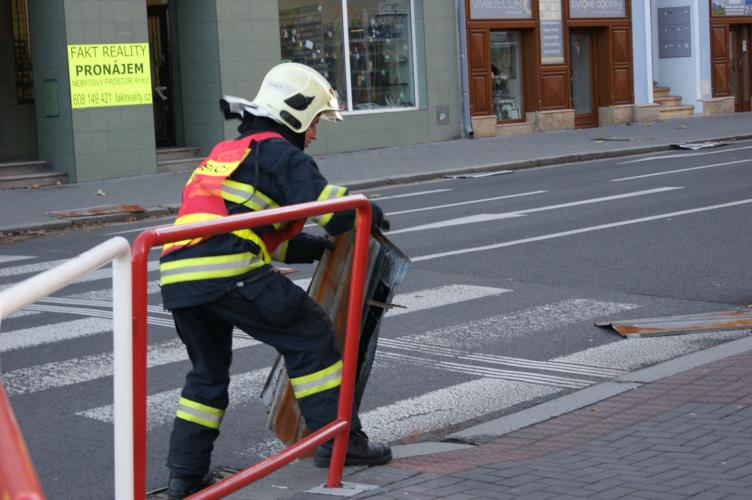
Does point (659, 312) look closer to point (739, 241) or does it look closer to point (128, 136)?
point (739, 241)

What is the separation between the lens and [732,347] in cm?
718

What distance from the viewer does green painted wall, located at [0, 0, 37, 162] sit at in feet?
69.4

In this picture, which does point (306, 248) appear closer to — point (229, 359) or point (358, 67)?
point (229, 359)

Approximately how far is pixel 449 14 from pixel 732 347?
19.5 metres

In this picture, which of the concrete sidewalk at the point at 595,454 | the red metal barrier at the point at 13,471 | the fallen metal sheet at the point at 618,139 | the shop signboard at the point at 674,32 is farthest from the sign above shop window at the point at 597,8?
the red metal barrier at the point at 13,471

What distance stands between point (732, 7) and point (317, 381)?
31084 millimetres

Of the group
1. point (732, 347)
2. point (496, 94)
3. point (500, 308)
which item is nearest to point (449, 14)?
point (496, 94)

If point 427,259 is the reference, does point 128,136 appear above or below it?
above

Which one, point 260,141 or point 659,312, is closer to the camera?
point 260,141

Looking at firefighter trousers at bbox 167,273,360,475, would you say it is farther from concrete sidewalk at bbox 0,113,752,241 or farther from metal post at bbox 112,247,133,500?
concrete sidewalk at bbox 0,113,752,241

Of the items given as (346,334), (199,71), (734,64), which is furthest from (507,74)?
(346,334)

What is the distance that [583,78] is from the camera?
29.8 meters

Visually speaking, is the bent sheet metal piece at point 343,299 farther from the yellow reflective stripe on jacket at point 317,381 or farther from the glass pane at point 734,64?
the glass pane at point 734,64

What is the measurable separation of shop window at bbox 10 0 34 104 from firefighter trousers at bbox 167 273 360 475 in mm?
17387
